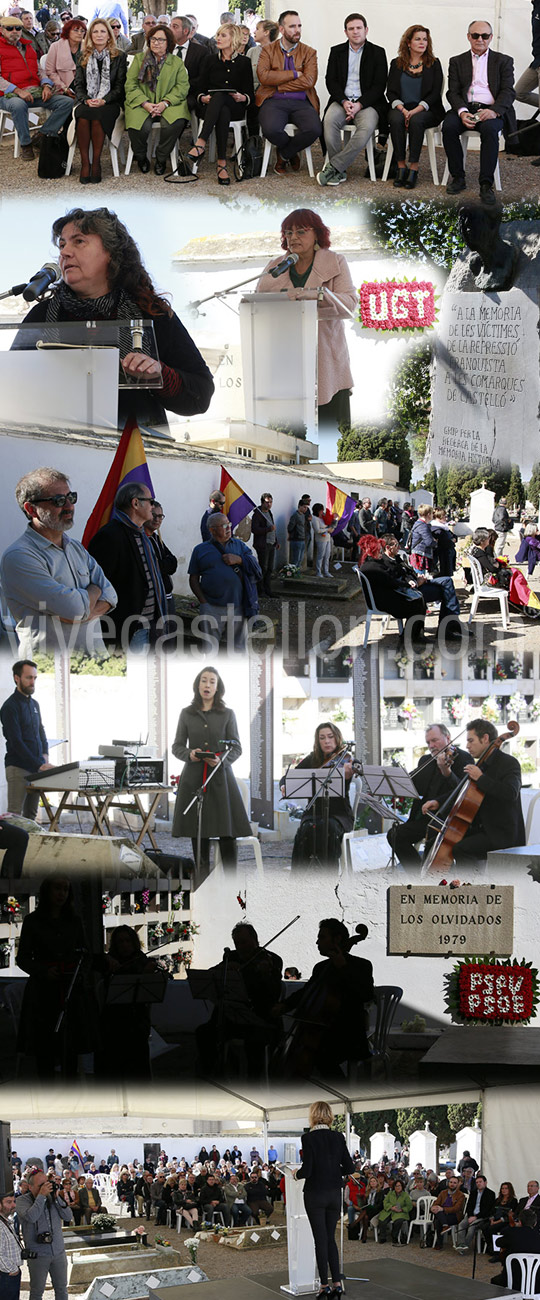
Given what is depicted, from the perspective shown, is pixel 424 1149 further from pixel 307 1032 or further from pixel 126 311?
pixel 126 311

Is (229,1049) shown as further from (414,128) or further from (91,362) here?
(414,128)

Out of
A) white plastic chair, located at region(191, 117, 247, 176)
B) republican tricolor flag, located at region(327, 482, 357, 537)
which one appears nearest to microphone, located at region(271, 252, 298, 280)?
white plastic chair, located at region(191, 117, 247, 176)

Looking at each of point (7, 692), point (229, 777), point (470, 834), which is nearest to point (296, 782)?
point (229, 777)

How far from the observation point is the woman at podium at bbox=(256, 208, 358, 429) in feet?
35.2

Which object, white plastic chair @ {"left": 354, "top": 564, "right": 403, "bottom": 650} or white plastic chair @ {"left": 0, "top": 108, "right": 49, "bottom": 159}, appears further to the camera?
white plastic chair @ {"left": 0, "top": 108, "right": 49, "bottom": 159}

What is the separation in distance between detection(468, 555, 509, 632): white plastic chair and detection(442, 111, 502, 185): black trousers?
2725mm

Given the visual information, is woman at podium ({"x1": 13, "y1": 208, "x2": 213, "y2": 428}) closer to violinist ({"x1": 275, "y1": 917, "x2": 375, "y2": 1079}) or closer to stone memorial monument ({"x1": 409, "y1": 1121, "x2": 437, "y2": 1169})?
violinist ({"x1": 275, "y1": 917, "x2": 375, "y2": 1079})

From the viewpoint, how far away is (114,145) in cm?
1086

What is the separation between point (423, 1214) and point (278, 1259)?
1073 millimetres

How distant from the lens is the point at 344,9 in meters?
11.2

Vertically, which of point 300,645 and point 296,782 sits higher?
point 300,645

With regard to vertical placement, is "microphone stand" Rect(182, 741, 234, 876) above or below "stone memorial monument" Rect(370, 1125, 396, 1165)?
above

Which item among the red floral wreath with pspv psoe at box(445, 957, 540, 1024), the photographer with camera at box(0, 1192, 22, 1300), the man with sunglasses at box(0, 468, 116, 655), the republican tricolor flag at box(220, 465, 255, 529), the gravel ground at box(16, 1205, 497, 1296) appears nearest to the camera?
the photographer with camera at box(0, 1192, 22, 1300)

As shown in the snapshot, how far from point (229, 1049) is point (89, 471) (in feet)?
12.9
